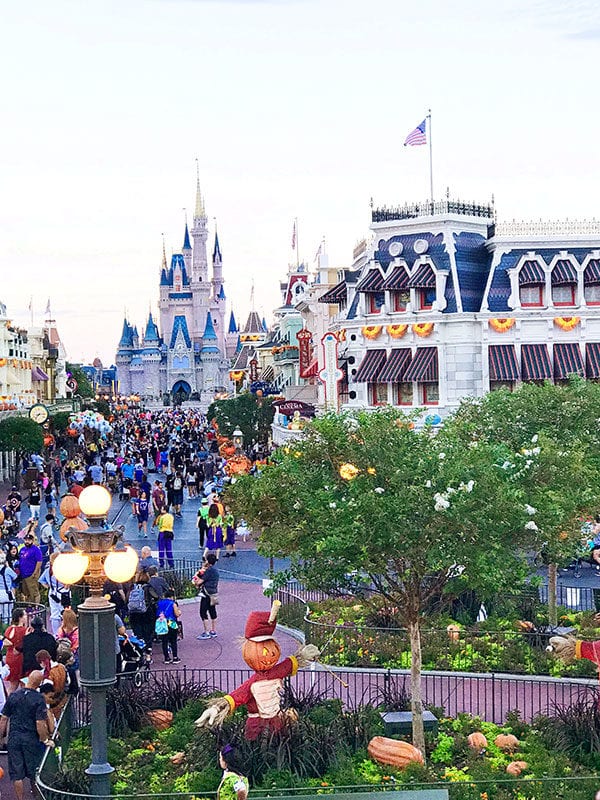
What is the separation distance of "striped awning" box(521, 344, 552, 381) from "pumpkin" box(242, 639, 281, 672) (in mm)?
24259

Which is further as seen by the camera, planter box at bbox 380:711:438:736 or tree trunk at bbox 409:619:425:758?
planter box at bbox 380:711:438:736

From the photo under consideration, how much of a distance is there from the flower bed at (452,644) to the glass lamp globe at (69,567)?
21.5 ft

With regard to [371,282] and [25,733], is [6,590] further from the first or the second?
[371,282]

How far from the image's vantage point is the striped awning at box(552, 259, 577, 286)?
35.2m

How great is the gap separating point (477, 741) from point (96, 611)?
5.27 metres

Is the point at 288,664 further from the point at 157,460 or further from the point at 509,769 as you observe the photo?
the point at 157,460

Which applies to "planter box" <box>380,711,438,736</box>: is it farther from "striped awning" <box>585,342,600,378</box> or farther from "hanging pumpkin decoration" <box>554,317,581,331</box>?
"hanging pumpkin decoration" <box>554,317,581,331</box>

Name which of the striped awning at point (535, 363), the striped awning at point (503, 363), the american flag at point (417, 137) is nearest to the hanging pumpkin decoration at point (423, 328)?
the striped awning at point (503, 363)

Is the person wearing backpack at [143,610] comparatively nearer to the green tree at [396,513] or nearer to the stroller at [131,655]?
the stroller at [131,655]

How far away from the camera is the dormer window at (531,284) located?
116 feet

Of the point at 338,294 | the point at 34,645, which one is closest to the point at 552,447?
the point at 34,645

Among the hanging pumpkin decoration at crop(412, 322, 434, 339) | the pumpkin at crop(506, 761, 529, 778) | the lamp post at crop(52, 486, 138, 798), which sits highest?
the hanging pumpkin decoration at crop(412, 322, 434, 339)

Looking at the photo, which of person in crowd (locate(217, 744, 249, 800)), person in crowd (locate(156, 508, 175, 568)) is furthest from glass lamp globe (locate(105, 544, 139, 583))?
person in crowd (locate(156, 508, 175, 568))

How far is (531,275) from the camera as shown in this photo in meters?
35.3
